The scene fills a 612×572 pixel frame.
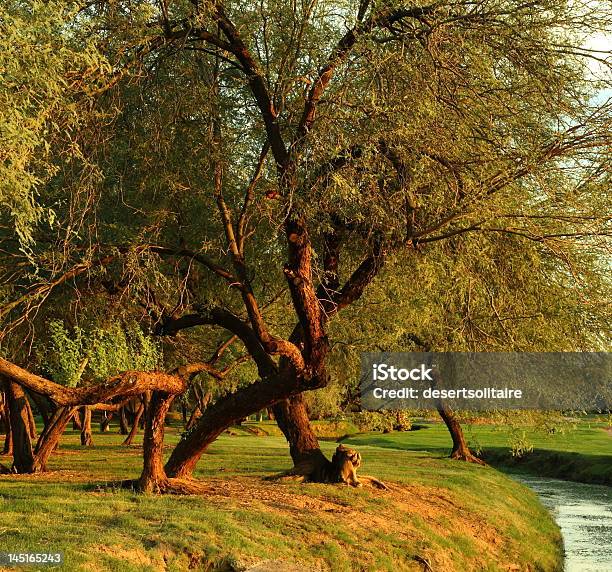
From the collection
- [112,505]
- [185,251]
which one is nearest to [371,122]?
[185,251]

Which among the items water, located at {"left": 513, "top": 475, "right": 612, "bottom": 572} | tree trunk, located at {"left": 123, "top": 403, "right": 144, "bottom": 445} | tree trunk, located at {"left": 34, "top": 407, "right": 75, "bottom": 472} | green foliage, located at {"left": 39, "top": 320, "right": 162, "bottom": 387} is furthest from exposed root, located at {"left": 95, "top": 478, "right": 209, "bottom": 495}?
tree trunk, located at {"left": 123, "top": 403, "right": 144, "bottom": 445}

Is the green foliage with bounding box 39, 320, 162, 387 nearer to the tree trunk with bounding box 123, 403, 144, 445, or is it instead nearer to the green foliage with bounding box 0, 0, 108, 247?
the green foliage with bounding box 0, 0, 108, 247

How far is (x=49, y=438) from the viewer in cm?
2614

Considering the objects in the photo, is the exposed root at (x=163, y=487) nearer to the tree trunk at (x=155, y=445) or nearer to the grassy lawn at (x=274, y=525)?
the tree trunk at (x=155, y=445)

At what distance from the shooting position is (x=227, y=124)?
1888 centimetres

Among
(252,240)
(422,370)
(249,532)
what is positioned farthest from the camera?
(422,370)

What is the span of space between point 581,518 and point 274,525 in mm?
19258

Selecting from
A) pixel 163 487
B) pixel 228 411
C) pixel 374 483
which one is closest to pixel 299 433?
pixel 374 483

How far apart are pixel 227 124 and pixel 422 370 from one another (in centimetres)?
1644

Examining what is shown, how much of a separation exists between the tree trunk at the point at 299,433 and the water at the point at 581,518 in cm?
773

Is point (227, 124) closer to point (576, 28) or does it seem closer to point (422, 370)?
point (576, 28)

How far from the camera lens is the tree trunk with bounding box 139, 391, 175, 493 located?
58.2 feet

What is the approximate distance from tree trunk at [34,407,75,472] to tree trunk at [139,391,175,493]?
841cm

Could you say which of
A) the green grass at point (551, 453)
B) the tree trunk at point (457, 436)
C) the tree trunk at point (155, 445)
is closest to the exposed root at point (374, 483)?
the tree trunk at point (155, 445)
